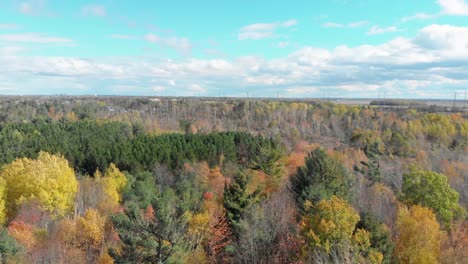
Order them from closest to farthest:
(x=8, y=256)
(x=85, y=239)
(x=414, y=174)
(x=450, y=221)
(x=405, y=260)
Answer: (x=8, y=256)
(x=405, y=260)
(x=85, y=239)
(x=450, y=221)
(x=414, y=174)

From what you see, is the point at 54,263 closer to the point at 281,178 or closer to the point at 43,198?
the point at 43,198

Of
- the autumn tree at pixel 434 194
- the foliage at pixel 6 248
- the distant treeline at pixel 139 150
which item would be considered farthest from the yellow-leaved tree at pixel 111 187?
the autumn tree at pixel 434 194

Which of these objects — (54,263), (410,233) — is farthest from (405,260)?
(54,263)

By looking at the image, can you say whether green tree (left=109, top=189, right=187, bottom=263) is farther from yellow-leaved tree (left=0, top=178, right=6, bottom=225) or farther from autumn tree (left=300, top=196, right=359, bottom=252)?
yellow-leaved tree (left=0, top=178, right=6, bottom=225)

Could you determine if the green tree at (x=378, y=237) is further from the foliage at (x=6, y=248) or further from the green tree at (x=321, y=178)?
the foliage at (x=6, y=248)

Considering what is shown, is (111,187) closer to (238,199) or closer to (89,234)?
(89,234)

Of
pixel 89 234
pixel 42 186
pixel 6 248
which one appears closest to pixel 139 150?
pixel 42 186

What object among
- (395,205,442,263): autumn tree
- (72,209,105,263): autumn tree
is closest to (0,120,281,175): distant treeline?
(72,209,105,263): autumn tree

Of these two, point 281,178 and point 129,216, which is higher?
point 129,216
